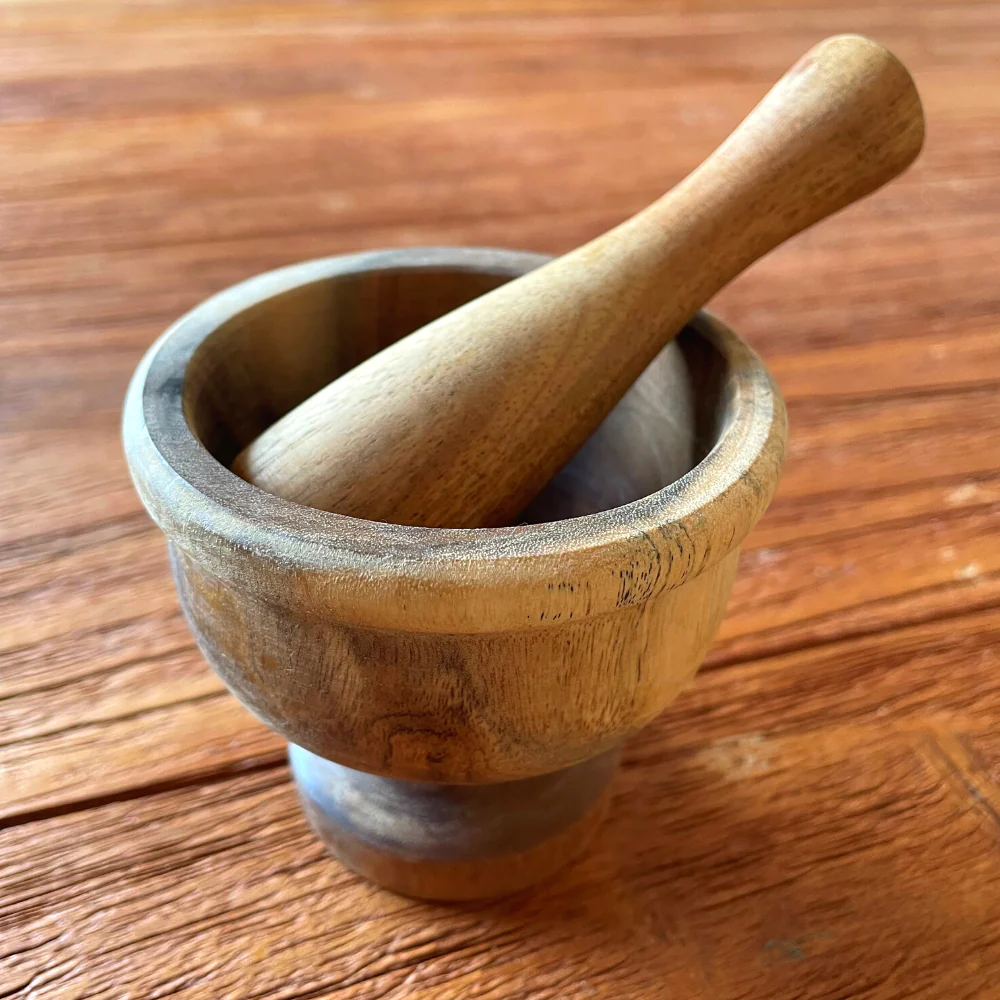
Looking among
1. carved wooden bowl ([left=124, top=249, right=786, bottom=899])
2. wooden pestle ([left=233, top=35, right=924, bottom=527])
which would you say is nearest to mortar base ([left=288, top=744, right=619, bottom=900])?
carved wooden bowl ([left=124, top=249, right=786, bottom=899])

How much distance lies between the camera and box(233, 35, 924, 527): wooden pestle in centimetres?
41

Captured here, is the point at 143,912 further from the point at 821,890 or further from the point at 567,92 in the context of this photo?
the point at 567,92

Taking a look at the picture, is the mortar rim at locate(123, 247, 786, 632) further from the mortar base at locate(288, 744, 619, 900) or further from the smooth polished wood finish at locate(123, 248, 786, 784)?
the mortar base at locate(288, 744, 619, 900)

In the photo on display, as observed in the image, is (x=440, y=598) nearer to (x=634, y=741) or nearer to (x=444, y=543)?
(x=444, y=543)

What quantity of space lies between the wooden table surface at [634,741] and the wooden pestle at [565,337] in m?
0.16

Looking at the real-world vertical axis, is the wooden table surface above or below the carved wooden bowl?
below

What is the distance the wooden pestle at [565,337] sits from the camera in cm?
41

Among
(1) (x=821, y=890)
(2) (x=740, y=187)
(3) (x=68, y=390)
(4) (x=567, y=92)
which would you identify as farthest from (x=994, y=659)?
(4) (x=567, y=92)

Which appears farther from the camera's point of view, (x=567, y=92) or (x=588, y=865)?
(x=567, y=92)

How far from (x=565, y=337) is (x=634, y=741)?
0.20 m

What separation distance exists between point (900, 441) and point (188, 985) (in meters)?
0.52

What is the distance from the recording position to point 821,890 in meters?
0.43

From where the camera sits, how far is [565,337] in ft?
1.40

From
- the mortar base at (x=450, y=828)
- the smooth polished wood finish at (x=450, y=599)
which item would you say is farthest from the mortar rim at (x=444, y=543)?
the mortar base at (x=450, y=828)
